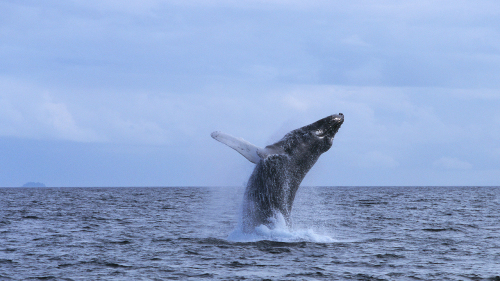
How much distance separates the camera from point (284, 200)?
561 inches

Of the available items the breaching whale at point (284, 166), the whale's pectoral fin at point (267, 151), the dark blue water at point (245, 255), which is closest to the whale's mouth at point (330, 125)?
the breaching whale at point (284, 166)

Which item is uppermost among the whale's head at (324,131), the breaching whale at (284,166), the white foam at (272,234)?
the whale's head at (324,131)

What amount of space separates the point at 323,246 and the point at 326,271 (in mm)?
3532

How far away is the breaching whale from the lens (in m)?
13.9

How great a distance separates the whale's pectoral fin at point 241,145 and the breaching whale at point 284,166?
0.71ft

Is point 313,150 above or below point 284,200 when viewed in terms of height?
above

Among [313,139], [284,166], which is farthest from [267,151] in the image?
[313,139]

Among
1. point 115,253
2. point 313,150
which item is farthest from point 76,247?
point 313,150

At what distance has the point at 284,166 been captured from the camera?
1389cm

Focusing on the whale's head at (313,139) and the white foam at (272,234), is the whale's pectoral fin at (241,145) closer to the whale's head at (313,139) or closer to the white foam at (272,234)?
the whale's head at (313,139)

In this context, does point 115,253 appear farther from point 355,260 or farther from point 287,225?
point 355,260

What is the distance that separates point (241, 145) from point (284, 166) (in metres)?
1.36

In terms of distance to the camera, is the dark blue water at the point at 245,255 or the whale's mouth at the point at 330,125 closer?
the dark blue water at the point at 245,255

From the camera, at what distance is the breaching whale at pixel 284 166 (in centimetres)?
1385
